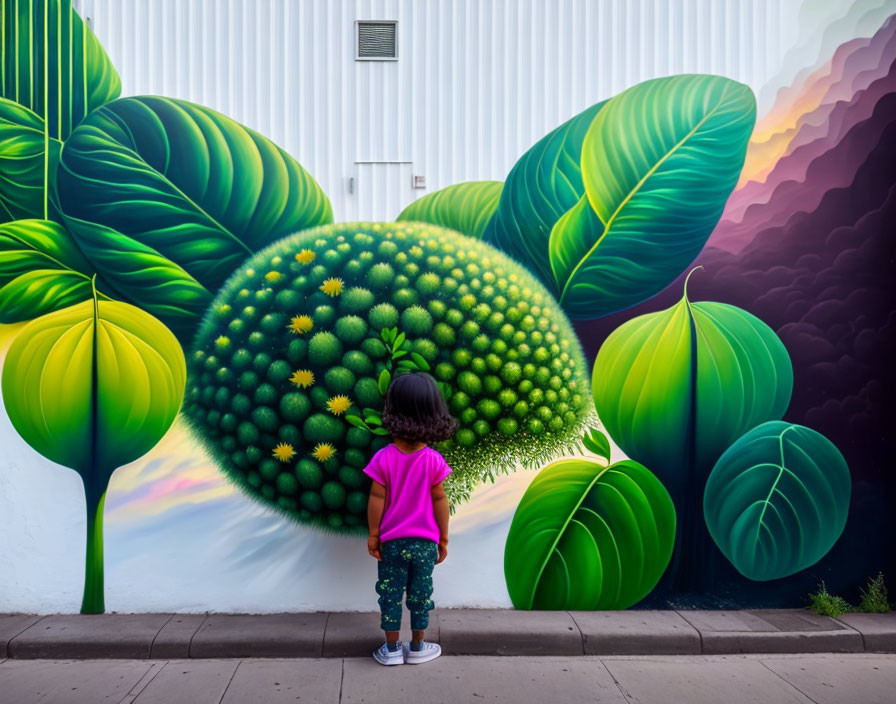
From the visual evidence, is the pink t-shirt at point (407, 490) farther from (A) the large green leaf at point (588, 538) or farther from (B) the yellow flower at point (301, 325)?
(B) the yellow flower at point (301, 325)

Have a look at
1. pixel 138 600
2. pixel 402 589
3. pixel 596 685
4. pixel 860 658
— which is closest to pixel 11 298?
pixel 138 600

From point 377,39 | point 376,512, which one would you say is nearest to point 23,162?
point 377,39

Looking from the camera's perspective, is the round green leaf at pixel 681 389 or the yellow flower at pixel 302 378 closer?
the yellow flower at pixel 302 378

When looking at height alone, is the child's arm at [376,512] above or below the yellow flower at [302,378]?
below

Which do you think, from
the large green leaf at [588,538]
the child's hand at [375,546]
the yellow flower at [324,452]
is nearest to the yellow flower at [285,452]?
the yellow flower at [324,452]

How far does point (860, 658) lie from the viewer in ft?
13.3

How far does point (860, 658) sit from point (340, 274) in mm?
4070

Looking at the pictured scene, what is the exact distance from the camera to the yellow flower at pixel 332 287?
4.39 meters

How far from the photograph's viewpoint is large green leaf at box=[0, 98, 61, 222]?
4.40m

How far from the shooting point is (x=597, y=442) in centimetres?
452

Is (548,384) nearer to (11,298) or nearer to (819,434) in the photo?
(819,434)

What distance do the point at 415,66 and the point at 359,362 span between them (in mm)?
2119

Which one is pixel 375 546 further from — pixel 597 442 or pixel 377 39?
pixel 377 39

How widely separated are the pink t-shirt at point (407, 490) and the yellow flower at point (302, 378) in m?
0.80
